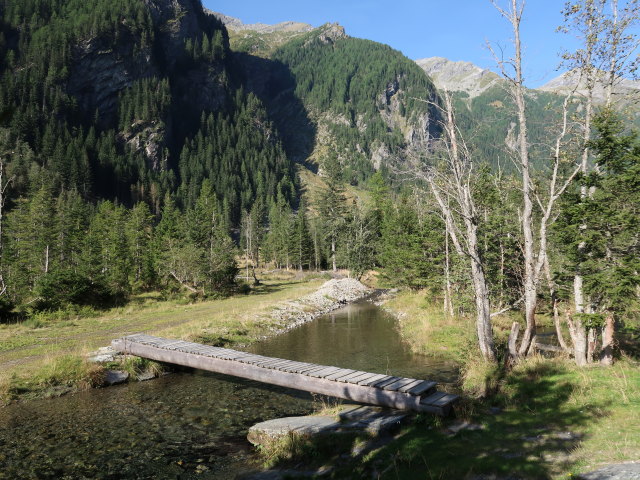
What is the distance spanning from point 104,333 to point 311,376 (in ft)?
58.3

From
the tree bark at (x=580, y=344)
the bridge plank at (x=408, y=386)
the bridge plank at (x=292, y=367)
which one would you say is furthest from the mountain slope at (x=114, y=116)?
the tree bark at (x=580, y=344)

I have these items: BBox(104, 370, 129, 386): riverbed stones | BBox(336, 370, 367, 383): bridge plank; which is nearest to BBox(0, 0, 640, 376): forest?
BBox(336, 370, 367, 383): bridge plank

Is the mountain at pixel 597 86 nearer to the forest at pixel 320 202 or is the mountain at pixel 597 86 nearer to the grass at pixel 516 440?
the forest at pixel 320 202

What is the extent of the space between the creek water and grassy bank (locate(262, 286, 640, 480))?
2.62m

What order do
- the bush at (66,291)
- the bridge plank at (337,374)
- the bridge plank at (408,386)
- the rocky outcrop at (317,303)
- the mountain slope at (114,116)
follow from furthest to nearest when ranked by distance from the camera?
the mountain slope at (114,116)
the rocky outcrop at (317,303)
the bush at (66,291)
the bridge plank at (337,374)
the bridge plank at (408,386)

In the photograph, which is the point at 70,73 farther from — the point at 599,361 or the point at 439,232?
the point at 599,361

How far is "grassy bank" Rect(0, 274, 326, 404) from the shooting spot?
16094 mm

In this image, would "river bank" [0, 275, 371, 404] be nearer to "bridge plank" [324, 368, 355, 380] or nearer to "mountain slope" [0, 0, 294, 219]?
"bridge plank" [324, 368, 355, 380]

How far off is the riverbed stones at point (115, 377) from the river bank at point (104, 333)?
18 centimetres

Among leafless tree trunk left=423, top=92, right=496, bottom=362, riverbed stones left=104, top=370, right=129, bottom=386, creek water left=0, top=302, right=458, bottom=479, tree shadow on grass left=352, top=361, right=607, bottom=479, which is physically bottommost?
creek water left=0, top=302, right=458, bottom=479

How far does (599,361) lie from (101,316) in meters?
33.0

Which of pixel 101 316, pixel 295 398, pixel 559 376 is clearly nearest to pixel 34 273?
pixel 101 316

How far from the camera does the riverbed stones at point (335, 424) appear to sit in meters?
10.8

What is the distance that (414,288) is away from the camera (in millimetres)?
44781
